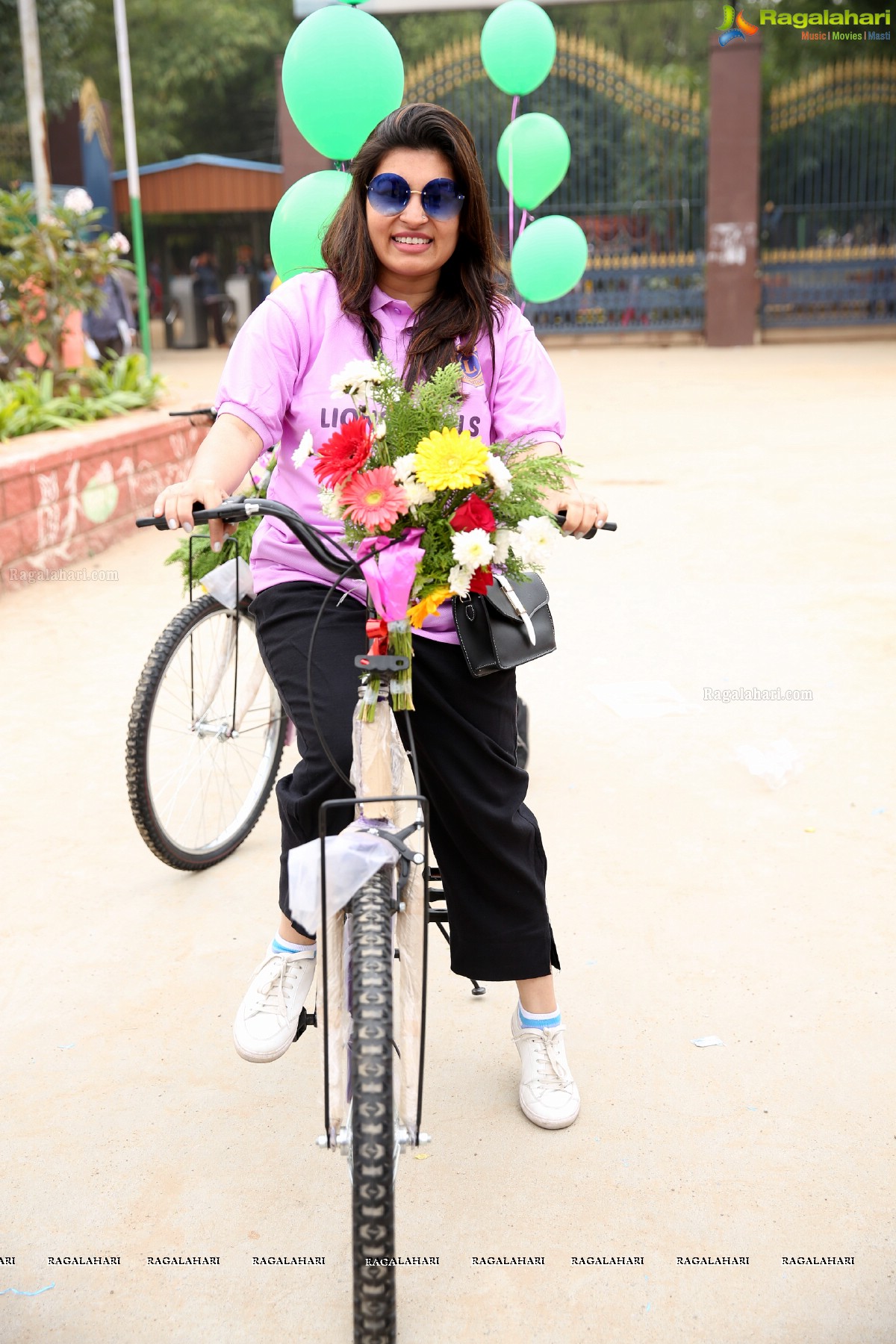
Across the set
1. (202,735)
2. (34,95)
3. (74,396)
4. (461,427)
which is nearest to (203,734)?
(202,735)

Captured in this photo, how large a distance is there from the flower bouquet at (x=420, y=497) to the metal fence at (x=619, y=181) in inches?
648

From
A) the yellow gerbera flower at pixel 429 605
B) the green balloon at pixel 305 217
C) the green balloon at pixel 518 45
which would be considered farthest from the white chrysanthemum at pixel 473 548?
the green balloon at pixel 518 45

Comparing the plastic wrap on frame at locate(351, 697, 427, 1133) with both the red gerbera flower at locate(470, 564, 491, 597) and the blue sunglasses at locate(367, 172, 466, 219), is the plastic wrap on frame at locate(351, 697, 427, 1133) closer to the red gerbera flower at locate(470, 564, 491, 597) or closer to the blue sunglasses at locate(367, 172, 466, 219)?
the red gerbera flower at locate(470, 564, 491, 597)

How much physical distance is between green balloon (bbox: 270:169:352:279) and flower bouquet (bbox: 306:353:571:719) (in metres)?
1.95

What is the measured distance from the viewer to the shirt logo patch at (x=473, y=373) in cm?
243

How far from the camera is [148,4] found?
91.7 feet

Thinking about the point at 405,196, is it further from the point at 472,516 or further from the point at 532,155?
the point at 532,155

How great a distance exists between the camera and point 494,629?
230 centimetres

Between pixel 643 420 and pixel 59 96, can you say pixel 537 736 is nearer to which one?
pixel 643 420

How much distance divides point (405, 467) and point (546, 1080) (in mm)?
1266

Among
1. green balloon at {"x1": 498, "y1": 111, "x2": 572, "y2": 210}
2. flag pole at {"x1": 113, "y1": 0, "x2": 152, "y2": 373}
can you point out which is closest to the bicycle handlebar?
green balloon at {"x1": 498, "y1": 111, "x2": 572, "y2": 210}

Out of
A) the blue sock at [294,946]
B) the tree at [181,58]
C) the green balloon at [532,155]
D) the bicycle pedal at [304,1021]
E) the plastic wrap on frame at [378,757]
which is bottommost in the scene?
the bicycle pedal at [304,1021]

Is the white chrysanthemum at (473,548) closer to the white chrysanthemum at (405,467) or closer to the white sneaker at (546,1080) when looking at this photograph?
the white chrysanthemum at (405,467)

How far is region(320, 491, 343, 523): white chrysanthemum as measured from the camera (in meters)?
2.02
